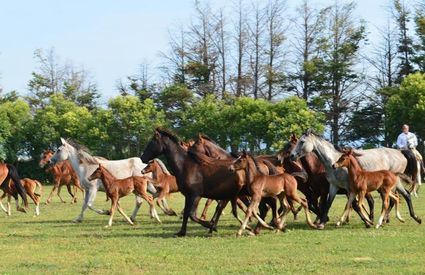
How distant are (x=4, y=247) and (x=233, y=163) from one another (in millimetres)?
4754

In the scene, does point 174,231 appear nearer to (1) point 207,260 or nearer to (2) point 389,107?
(1) point 207,260

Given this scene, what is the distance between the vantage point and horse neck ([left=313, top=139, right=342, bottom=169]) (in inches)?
634

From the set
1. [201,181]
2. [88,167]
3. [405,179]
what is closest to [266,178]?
[201,181]

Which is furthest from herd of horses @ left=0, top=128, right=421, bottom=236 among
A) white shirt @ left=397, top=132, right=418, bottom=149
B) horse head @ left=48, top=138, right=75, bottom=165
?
white shirt @ left=397, top=132, right=418, bottom=149

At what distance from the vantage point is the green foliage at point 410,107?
4134 centimetres

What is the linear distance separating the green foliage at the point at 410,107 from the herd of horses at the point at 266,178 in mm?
24207

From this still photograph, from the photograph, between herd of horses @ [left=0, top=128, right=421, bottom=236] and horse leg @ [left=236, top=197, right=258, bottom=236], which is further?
herd of horses @ [left=0, top=128, right=421, bottom=236]

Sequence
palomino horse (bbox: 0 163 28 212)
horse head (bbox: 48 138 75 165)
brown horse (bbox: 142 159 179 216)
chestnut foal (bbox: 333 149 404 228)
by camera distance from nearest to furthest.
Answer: chestnut foal (bbox: 333 149 404 228) → brown horse (bbox: 142 159 179 216) → horse head (bbox: 48 138 75 165) → palomino horse (bbox: 0 163 28 212)

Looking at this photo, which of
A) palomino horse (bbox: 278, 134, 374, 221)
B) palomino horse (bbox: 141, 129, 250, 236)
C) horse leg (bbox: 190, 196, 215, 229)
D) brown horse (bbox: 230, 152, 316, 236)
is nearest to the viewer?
brown horse (bbox: 230, 152, 316, 236)

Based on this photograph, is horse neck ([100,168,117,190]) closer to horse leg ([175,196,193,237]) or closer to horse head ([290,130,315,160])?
horse leg ([175,196,193,237])

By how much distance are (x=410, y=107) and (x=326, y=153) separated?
27.5 metres

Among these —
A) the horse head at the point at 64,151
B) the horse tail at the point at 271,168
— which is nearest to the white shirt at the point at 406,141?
the horse tail at the point at 271,168

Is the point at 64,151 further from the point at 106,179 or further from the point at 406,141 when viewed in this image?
the point at 406,141

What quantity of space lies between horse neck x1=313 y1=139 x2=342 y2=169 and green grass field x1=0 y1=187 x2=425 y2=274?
4.87ft
